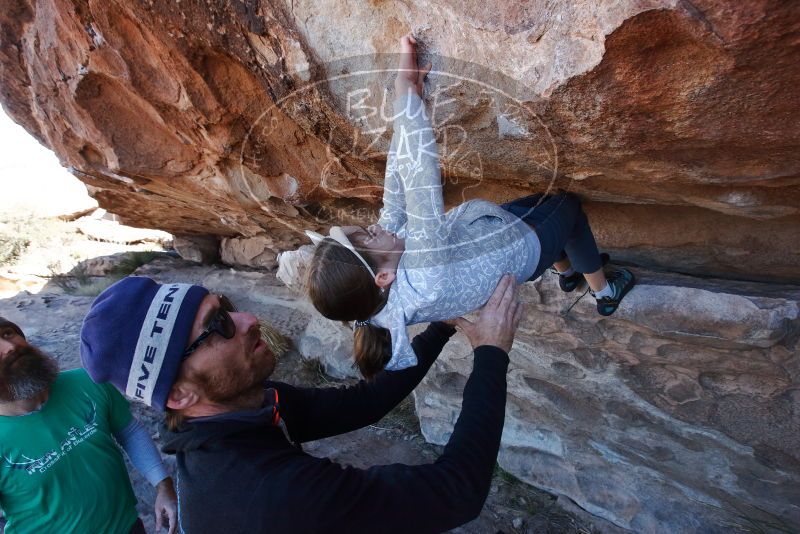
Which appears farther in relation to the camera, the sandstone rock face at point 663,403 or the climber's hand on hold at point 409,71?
the sandstone rock face at point 663,403

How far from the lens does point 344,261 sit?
4.54 feet

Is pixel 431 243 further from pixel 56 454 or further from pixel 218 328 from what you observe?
pixel 56 454

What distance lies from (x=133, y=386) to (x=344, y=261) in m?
0.61

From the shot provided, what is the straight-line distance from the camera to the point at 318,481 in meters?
1.02

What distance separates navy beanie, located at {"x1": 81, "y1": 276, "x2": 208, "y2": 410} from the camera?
1126mm

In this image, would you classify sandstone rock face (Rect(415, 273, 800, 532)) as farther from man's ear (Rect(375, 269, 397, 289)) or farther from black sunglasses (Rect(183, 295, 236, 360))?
black sunglasses (Rect(183, 295, 236, 360))

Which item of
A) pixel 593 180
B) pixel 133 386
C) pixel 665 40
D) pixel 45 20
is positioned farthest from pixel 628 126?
pixel 45 20

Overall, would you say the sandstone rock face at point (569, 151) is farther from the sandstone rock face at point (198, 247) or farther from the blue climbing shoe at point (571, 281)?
the sandstone rock face at point (198, 247)

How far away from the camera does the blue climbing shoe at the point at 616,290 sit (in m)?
2.13

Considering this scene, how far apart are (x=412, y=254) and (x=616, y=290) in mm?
1195

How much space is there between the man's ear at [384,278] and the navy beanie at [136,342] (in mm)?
531

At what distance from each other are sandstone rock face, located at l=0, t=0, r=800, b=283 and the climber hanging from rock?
253 mm

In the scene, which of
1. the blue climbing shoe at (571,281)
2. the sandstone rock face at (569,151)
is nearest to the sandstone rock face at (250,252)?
the sandstone rock face at (569,151)

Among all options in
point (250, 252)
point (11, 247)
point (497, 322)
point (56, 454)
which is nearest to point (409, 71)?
point (497, 322)
